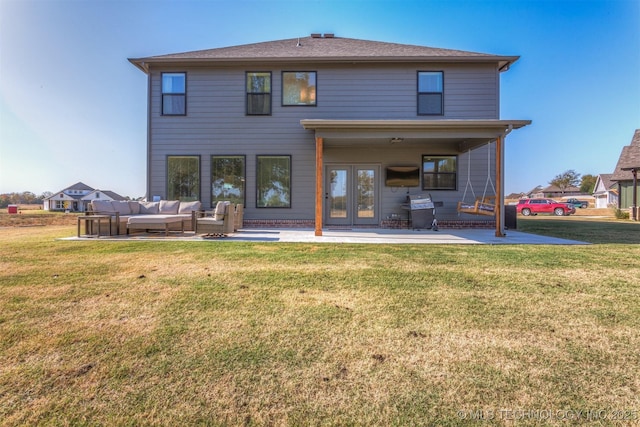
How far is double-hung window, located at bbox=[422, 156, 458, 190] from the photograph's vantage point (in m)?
9.42

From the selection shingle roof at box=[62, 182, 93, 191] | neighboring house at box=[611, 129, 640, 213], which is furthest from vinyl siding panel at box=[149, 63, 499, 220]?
shingle roof at box=[62, 182, 93, 191]

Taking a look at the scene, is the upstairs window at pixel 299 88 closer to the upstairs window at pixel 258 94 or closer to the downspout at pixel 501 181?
→ the upstairs window at pixel 258 94

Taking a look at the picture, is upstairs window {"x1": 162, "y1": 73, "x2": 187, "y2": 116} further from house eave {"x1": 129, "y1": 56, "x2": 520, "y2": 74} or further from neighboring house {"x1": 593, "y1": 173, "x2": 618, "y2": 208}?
neighboring house {"x1": 593, "y1": 173, "x2": 618, "y2": 208}

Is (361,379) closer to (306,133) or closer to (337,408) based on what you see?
(337,408)

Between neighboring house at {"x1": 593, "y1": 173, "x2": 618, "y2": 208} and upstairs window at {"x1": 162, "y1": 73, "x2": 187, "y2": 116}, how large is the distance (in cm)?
3765

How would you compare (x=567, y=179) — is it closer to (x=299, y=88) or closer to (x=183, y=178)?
(x=299, y=88)

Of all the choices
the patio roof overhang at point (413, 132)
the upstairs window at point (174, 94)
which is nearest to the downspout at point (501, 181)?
the patio roof overhang at point (413, 132)

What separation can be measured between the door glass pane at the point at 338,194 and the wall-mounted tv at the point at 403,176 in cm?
143

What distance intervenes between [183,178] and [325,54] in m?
6.10

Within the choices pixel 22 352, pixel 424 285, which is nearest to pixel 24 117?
pixel 22 352

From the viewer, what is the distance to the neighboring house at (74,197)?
50.9 m

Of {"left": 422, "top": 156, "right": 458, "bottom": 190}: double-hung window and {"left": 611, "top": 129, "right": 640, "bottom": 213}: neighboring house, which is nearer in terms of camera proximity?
{"left": 422, "top": 156, "right": 458, "bottom": 190}: double-hung window

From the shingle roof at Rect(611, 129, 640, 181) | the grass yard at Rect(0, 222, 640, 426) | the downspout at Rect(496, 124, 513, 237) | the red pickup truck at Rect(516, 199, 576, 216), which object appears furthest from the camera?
the red pickup truck at Rect(516, 199, 576, 216)

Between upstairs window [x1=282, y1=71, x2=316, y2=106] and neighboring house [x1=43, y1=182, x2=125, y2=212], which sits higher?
upstairs window [x1=282, y1=71, x2=316, y2=106]
